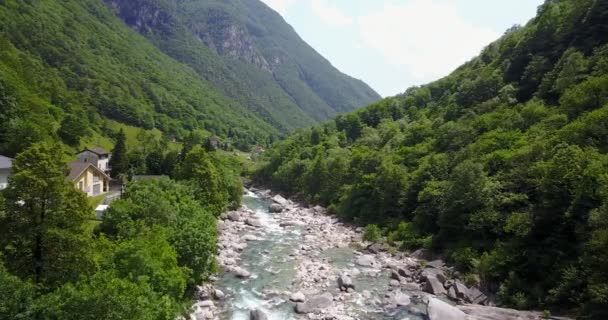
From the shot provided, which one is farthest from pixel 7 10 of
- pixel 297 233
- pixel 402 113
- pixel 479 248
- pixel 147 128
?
pixel 479 248

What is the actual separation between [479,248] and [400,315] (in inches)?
584

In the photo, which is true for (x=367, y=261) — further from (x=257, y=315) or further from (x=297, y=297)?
(x=257, y=315)

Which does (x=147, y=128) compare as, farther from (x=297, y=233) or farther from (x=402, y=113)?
(x=297, y=233)

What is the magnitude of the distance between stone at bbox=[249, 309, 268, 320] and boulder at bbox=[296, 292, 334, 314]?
3.49 meters

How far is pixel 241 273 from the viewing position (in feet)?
135

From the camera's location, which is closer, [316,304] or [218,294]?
[316,304]

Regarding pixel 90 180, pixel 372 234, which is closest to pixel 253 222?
pixel 372 234

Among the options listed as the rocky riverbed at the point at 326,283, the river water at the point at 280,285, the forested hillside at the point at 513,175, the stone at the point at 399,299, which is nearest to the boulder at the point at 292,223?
the rocky riverbed at the point at 326,283

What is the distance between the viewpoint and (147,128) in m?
166

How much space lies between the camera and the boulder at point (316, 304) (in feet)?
110

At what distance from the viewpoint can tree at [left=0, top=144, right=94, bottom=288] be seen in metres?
19.5

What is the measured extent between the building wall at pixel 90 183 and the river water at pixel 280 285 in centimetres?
2690

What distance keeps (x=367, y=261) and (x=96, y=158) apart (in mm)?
63935

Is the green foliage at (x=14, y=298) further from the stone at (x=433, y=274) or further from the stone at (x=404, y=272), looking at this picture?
the stone at (x=404, y=272)
